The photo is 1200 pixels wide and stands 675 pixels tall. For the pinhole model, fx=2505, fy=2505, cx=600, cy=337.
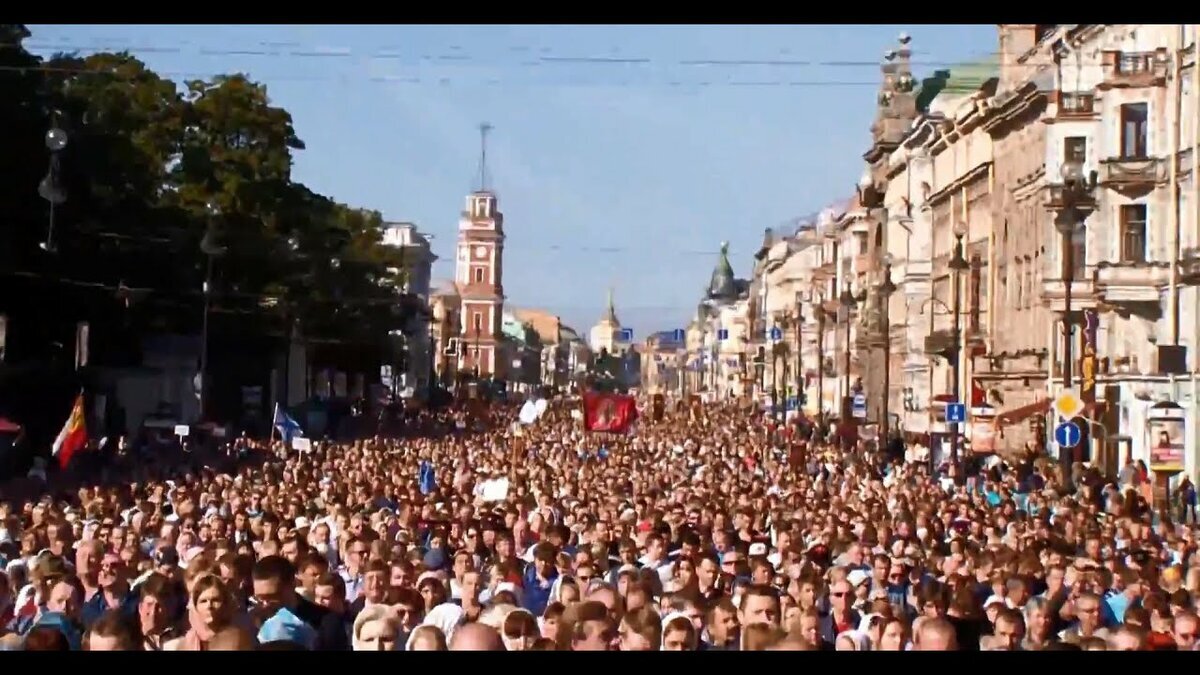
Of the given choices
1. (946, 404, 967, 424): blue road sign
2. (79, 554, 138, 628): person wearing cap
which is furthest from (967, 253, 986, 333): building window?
(79, 554, 138, 628): person wearing cap

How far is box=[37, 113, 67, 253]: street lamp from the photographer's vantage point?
46.8 meters

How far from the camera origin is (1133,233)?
50812mm

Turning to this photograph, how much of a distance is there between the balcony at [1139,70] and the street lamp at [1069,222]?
207 cm

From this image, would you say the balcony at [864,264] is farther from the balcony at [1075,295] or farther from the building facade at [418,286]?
the balcony at [1075,295]

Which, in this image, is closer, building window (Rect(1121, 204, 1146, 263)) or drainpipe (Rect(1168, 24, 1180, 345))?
drainpipe (Rect(1168, 24, 1180, 345))

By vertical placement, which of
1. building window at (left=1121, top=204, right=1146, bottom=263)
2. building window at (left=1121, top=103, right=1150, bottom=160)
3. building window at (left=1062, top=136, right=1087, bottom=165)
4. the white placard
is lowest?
the white placard

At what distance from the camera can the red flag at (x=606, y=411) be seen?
46.7 m

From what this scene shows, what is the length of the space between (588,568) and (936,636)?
19.0 feet

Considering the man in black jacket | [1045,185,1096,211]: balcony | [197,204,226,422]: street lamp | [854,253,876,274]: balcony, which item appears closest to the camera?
the man in black jacket

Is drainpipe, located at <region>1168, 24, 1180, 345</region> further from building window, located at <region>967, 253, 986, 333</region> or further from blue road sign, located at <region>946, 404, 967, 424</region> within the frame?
building window, located at <region>967, 253, 986, 333</region>

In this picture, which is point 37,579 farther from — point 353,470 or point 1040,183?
point 1040,183

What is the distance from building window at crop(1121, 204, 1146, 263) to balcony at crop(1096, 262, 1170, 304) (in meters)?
0.45

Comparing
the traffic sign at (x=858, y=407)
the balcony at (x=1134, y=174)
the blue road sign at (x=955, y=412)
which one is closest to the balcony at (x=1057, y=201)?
the balcony at (x=1134, y=174)
